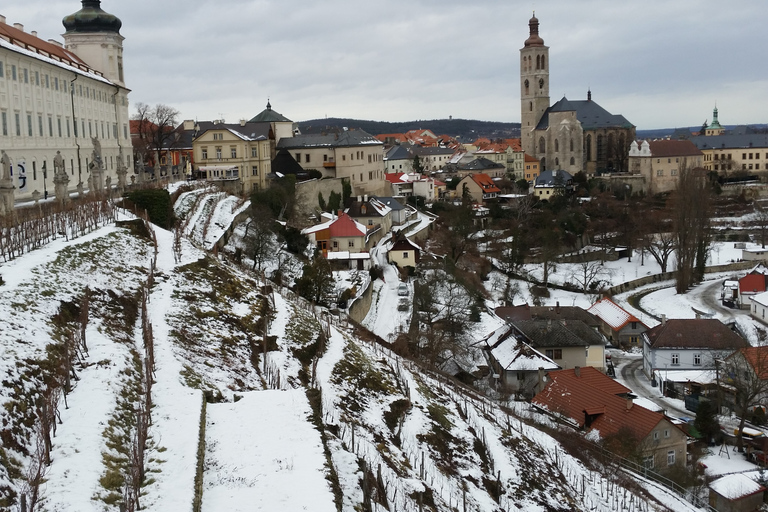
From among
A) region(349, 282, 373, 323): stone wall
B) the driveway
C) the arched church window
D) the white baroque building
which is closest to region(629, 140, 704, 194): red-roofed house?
the arched church window

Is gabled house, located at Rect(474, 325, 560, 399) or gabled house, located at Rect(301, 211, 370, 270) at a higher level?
gabled house, located at Rect(301, 211, 370, 270)

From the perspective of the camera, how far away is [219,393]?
1259 cm

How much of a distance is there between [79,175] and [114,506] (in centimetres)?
3105

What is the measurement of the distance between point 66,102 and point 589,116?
2941 inches

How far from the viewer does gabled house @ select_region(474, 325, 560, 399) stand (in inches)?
1113

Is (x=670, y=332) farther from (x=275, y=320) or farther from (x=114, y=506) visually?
(x=114, y=506)

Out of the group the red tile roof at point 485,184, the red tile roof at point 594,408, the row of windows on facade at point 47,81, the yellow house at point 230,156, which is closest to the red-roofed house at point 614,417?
the red tile roof at point 594,408

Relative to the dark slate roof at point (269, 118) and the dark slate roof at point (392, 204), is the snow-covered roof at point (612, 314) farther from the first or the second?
the dark slate roof at point (269, 118)

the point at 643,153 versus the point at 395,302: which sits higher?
the point at 643,153

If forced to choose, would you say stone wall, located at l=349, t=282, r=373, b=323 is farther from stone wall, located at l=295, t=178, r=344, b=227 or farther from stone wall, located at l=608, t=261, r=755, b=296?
stone wall, located at l=608, t=261, r=755, b=296

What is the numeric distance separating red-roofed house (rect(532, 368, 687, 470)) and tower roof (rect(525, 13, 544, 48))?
82319 millimetres

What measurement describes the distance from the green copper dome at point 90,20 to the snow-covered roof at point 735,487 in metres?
40.0

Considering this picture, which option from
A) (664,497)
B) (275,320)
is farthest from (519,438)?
(275,320)

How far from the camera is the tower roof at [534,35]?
330 ft
